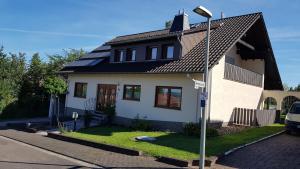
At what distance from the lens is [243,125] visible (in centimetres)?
2155

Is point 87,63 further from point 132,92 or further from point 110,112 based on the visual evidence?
point 132,92

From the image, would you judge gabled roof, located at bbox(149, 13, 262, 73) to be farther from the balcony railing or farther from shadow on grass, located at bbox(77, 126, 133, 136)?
shadow on grass, located at bbox(77, 126, 133, 136)

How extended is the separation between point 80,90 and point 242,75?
12.2 metres

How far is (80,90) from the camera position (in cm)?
2645

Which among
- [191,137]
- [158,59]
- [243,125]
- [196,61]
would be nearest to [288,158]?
[191,137]

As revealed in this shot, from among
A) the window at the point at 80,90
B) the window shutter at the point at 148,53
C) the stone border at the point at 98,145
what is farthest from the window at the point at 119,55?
the stone border at the point at 98,145

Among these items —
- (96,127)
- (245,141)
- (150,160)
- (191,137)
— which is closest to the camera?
(150,160)

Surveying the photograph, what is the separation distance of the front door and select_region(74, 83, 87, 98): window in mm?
2032

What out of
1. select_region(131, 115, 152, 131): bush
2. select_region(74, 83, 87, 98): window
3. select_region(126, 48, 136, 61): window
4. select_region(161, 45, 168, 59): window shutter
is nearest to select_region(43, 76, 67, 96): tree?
select_region(74, 83, 87, 98): window

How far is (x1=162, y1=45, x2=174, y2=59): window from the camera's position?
2082 cm

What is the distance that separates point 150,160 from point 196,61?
7.74 m

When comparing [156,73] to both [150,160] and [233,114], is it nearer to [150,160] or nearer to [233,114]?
[233,114]

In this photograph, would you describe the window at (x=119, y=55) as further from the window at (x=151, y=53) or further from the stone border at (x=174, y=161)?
the stone border at (x=174, y=161)

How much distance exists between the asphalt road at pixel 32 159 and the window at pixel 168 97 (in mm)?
7988
